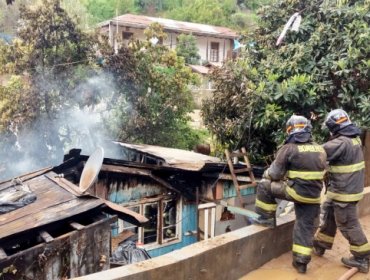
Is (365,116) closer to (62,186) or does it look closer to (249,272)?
(249,272)

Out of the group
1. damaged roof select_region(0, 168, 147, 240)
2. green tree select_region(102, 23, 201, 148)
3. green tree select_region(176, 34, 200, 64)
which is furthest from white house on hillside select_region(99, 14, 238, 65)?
damaged roof select_region(0, 168, 147, 240)

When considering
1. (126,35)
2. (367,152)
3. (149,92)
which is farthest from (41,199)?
(126,35)

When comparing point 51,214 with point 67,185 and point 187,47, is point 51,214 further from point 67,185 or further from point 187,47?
point 187,47

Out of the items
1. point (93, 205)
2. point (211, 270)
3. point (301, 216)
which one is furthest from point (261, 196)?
point (93, 205)

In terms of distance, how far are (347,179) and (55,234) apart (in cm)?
429

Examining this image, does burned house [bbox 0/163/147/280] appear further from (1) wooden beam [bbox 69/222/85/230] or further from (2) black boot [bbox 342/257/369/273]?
(2) black boot [bbox 342/257/369/273]

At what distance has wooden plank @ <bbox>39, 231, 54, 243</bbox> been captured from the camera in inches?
226

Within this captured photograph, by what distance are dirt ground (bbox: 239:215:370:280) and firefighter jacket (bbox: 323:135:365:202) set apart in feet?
2.90

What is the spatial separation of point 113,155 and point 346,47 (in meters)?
7.57

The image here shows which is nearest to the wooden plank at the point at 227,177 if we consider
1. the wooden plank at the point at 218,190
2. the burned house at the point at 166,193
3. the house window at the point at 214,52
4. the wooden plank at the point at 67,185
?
the burned house at the point at 166,193

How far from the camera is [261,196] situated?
16.9 ft

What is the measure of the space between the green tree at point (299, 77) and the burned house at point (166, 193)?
1.54 m

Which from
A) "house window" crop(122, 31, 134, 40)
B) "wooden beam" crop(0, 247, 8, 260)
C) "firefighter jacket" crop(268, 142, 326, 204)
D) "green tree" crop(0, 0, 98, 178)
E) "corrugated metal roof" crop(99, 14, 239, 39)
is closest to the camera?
"firefighter jacket" crop(268, 142, 326, 204)

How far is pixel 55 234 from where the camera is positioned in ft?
20.9
